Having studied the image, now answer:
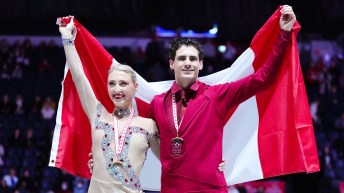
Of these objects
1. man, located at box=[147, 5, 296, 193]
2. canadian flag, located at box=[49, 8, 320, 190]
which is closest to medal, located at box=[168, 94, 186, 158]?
man, located at box=[147, 5, 296, 193]

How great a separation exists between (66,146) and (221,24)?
31.1 ft

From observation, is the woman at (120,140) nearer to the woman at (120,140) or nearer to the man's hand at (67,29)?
the woman at (120,140)

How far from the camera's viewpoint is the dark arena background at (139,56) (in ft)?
37.7

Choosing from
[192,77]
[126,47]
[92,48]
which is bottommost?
[192,77]

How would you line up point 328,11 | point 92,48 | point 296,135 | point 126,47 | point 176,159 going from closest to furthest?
1. point 176,159
2. point 296,135
3. point 92,48
4. point 328,11
5. point 126,47

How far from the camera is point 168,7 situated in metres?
13.8

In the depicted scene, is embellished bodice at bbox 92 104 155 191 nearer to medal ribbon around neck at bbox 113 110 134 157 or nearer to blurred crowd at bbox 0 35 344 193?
medal ribbon around neck at bbox 113 110 134 157

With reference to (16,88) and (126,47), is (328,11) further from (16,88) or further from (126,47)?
(16,88)

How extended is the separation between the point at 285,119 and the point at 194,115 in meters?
0.82

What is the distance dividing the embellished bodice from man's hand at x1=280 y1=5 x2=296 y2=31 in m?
1.10

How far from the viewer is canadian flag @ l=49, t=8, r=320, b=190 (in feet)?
14.2

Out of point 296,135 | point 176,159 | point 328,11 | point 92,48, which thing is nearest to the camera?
point 176,159

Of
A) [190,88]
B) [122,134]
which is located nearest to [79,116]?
[122,134]

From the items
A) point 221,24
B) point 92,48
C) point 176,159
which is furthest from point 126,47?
point 176,159
